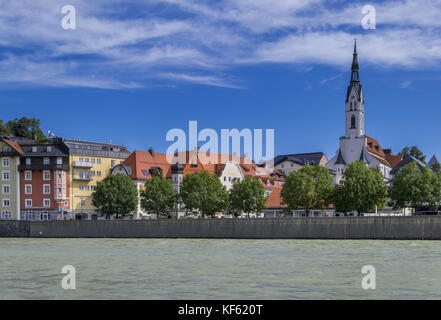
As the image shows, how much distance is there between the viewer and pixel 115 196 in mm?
89688

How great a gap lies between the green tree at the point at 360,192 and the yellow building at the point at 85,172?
35682 millimetres

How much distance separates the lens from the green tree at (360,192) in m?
80.9

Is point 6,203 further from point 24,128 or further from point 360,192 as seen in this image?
point 360,192

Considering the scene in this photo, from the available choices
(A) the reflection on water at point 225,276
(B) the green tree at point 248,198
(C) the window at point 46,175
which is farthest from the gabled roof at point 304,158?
(A) the reflection on water at point 225,276

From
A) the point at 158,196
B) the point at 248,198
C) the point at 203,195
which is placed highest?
the point at 203,195

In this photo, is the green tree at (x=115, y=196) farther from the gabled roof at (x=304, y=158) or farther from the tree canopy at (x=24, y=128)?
the gabled roof at (x=304, y=158)

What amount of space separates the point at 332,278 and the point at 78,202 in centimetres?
7254

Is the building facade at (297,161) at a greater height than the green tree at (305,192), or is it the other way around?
the building facade at (297,161)

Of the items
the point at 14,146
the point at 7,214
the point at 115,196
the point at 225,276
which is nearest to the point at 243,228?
the point at 115,196

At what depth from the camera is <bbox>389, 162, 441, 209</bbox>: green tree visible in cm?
7938

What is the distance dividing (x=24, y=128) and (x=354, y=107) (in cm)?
6980

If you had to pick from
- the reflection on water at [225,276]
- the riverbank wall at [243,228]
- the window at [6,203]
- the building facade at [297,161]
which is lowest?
the riverbank wall at [243,228]
